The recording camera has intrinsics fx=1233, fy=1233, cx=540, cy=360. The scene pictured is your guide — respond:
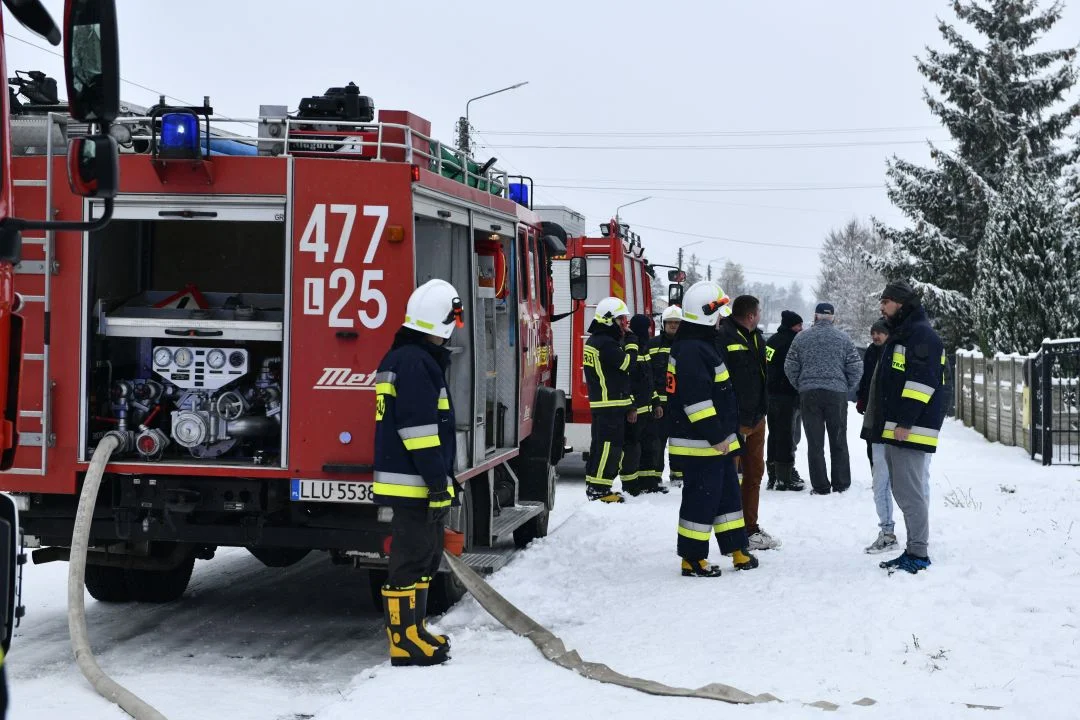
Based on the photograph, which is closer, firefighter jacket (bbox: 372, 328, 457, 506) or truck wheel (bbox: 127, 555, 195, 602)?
firefighter jacket (bbox: 372, 328, 457, 506)

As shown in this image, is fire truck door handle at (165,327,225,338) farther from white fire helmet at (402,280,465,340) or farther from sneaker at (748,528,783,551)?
sneaker at (748,528,783,551)

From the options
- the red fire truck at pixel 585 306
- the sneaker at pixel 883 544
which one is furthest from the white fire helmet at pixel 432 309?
the red fire truck at pixel 585 306

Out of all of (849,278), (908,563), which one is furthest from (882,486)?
(849,278)

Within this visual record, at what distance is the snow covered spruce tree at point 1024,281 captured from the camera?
76.6ft

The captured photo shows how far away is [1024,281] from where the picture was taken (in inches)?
917

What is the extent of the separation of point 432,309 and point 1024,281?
1953cm

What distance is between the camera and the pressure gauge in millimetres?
7262

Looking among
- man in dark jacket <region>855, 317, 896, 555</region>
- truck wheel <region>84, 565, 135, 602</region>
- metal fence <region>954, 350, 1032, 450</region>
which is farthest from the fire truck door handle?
metal fence <region>954, 350, 1032, 450</region>

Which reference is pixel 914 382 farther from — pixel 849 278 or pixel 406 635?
pixel 849 278

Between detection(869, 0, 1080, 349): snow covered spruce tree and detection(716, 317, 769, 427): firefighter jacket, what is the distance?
25.7 meters

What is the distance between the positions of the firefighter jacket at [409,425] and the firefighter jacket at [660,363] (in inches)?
297

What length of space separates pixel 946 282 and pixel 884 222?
2661 millimetres

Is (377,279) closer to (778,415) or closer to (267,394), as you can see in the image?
(267,394)

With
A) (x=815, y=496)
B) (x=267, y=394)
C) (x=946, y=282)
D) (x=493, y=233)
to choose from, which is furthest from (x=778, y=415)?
(x=946, y=282)
